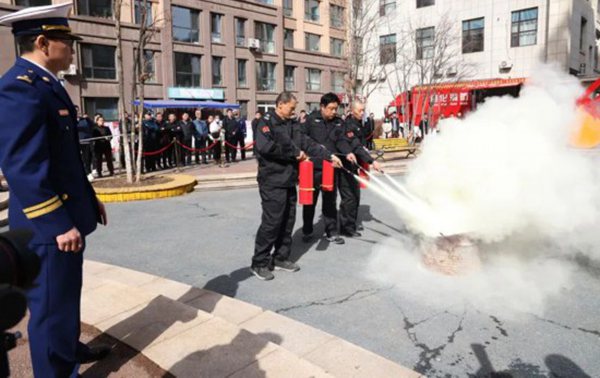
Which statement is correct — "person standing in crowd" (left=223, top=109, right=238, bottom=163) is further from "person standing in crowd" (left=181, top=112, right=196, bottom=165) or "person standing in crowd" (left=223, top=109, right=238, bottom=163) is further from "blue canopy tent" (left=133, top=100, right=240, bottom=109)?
"blue canopy tent" (left=133, top=100, right=240, bottom=109)

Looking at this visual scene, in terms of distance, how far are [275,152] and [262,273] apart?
133 cm

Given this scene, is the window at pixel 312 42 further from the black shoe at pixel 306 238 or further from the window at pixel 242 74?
the black shoe at pixel 306 238

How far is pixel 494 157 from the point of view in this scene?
16.0ft

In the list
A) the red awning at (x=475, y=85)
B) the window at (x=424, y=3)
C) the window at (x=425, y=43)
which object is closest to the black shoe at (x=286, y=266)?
the red awning at (x=475, y=85)

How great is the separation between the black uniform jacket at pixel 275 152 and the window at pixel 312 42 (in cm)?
3735

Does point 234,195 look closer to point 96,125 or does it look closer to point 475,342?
point 96,125

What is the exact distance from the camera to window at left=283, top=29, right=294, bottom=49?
38.8 m

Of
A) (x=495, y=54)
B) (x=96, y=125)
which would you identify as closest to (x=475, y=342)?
(x=96, y=125)

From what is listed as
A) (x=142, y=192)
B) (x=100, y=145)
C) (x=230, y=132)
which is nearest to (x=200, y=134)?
(x=230, y=132)

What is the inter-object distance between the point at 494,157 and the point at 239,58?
31.4 m

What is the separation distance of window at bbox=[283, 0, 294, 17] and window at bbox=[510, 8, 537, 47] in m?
17.9

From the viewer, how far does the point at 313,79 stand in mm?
41188

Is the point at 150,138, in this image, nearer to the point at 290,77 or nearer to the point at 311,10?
the point at 290,77

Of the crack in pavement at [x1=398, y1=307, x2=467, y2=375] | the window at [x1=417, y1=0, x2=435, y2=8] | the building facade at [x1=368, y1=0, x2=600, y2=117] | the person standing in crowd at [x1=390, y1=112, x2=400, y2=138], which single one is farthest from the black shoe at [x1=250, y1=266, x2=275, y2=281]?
the window at [x1=417, y1=0, x2=435, y2=8]
